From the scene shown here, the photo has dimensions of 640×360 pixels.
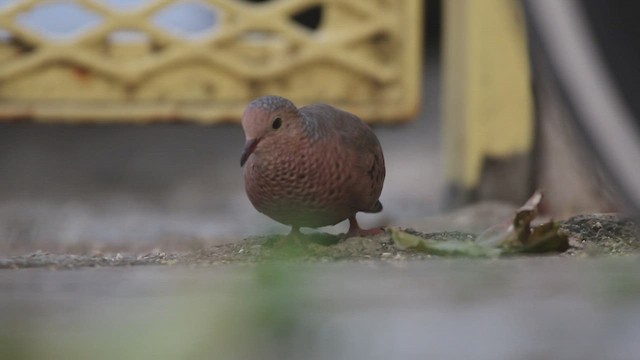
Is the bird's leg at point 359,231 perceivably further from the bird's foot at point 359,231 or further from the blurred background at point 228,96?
the blurred background at point 228,96

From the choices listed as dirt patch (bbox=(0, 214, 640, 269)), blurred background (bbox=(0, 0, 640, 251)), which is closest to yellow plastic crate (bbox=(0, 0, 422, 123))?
blurred background (bbox=(0, 0, 640, 251))

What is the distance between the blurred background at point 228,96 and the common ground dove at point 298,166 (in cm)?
258

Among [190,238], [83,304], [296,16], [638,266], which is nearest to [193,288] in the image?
[83,304]

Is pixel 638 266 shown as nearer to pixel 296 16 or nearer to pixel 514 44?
pixel 514 44

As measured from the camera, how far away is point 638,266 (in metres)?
1.61

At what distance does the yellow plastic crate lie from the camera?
5.70 meters

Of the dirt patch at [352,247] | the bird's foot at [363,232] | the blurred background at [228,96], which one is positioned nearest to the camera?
the dirt patch at [352,247]

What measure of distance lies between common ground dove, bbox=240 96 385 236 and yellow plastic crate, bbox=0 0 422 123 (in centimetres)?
301

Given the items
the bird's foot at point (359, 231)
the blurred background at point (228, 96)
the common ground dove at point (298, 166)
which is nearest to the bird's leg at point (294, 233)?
the common ground dove at point (298, 166)

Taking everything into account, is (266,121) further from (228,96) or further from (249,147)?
(228,96)

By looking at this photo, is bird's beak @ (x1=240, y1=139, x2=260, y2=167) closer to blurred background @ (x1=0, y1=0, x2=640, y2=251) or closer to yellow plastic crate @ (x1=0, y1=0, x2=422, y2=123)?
blurred background @ (x1=0, y1=0, x2=640, y2=251)

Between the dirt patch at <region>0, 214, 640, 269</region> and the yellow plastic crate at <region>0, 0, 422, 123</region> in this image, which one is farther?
the yellow plastic crate at <region>0, 0, 422, 123</region>

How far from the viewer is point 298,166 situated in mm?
2646

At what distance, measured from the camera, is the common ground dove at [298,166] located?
2633 mm
